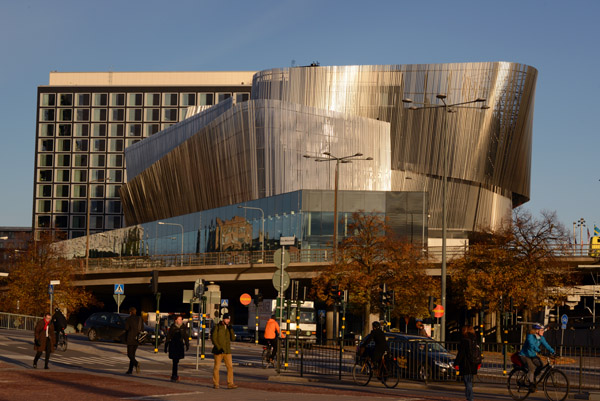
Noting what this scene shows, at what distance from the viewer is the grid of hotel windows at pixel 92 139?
155 metres

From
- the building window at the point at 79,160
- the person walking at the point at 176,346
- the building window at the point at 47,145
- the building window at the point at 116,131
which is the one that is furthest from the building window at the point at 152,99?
the person walking at the point at 176,346

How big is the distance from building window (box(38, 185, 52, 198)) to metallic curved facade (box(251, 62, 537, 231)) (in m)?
75.4

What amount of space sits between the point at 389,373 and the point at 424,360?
4.13ft

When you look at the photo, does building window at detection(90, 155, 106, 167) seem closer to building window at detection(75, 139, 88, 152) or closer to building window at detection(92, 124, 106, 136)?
building window at detection(75, 139, 88, 152)

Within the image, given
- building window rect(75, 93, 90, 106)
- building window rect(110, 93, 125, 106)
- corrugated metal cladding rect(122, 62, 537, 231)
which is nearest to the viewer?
corrugated metal cladding rect(122, 62, 537, 231)

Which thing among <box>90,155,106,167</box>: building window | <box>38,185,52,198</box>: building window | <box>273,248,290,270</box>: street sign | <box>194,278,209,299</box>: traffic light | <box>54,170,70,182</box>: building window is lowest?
<box>194,278,209,299</box>: traffic light

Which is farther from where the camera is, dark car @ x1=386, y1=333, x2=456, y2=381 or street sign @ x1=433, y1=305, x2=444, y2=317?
street sign @ x1=433, y1=305, x2=444, y2=317

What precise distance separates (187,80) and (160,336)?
11612cm

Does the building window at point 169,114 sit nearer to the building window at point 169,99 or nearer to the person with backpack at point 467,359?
the building window at point 169,99

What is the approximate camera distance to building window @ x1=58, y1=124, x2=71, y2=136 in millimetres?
156875

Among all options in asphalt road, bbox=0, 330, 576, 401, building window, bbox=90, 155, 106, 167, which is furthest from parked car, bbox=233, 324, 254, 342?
building window, bbox=90, 155, 106, 167

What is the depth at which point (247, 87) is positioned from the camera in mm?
155875

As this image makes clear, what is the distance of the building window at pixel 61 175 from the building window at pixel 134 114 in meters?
14.1

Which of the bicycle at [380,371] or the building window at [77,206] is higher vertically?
the building window at [77,206]
